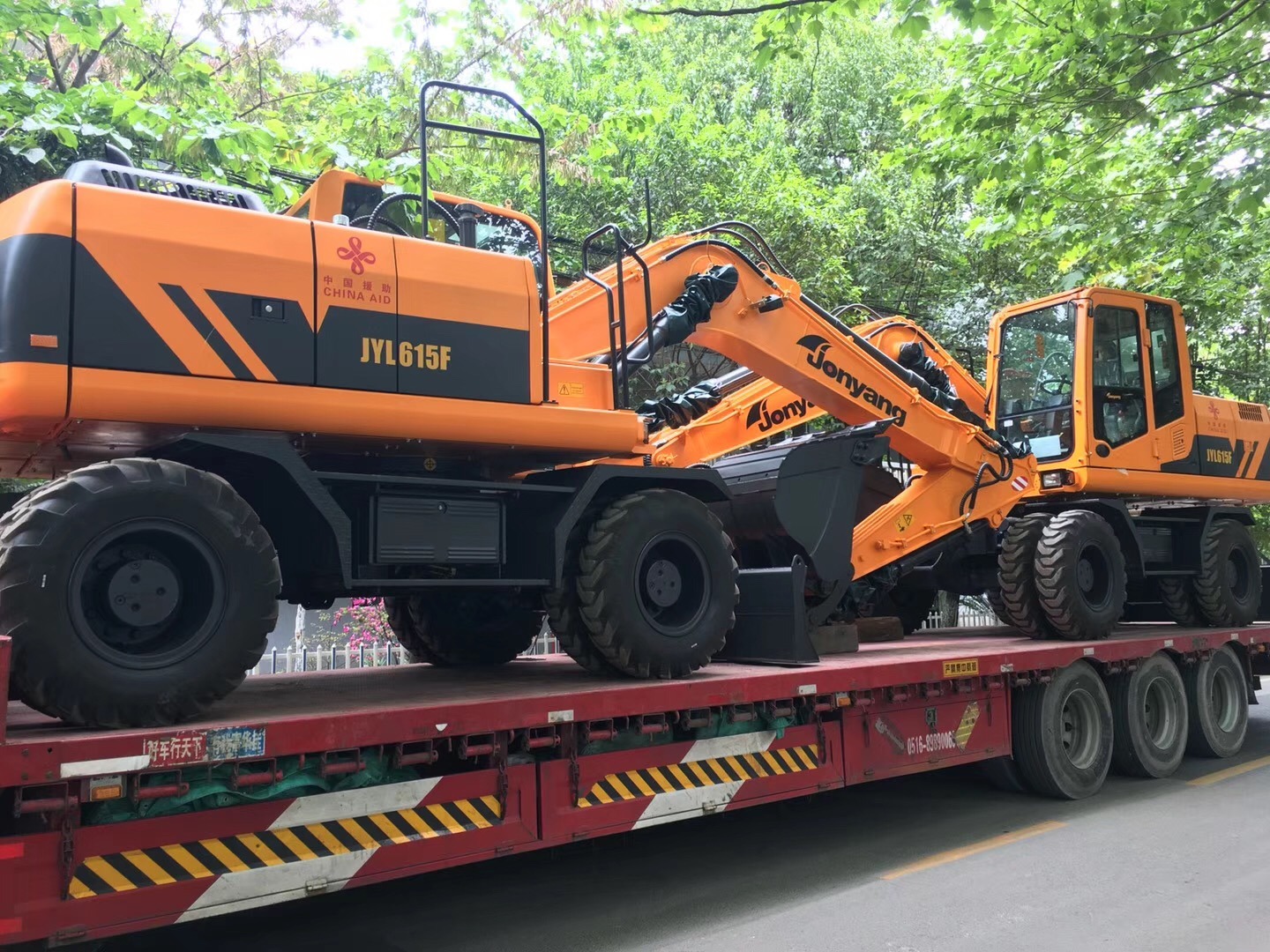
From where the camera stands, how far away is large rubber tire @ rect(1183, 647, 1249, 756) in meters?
9.43

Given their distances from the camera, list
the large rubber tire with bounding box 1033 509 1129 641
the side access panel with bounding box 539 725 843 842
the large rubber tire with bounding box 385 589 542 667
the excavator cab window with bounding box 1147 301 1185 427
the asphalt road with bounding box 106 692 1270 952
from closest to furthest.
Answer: the side access panel with bounding box 539 725 843 842, the asphalt road with bounding box 106 692 1270 952, the large rubber tire with bounding box 385 589 542 667, the large rubber tire with bounding box 1033 509 1129 641, the excavator cab window with bounding box 1147 301 1185 427

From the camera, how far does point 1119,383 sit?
986 cm

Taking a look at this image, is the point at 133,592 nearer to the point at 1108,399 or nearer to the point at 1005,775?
the point at 1005,775

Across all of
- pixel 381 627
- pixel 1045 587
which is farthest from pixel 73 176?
pixel 381 627

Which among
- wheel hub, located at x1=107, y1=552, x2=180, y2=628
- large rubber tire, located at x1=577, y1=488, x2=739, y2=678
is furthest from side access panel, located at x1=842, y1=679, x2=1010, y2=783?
wheel hub, located at x1=107, y1=552, x2=180, y2=628

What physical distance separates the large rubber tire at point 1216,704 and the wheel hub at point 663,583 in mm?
6010

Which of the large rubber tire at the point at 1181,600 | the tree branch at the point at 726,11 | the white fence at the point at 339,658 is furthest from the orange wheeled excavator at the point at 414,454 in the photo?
the white fence at the point at 339,658

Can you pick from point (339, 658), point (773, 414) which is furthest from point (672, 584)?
point (339, 658)

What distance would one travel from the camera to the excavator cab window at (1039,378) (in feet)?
32.2

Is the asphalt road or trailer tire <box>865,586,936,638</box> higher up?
trailer tire <box>865,586,936,638</box>

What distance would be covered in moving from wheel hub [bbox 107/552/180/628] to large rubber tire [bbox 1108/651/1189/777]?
732cm

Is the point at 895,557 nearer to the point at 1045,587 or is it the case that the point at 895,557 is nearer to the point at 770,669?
the point at 1045,587

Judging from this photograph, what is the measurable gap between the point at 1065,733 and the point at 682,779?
13.5 feet

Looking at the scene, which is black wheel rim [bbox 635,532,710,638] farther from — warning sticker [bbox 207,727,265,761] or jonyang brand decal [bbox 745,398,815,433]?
jonyang brand decal [bbox 745,398,815,433]
